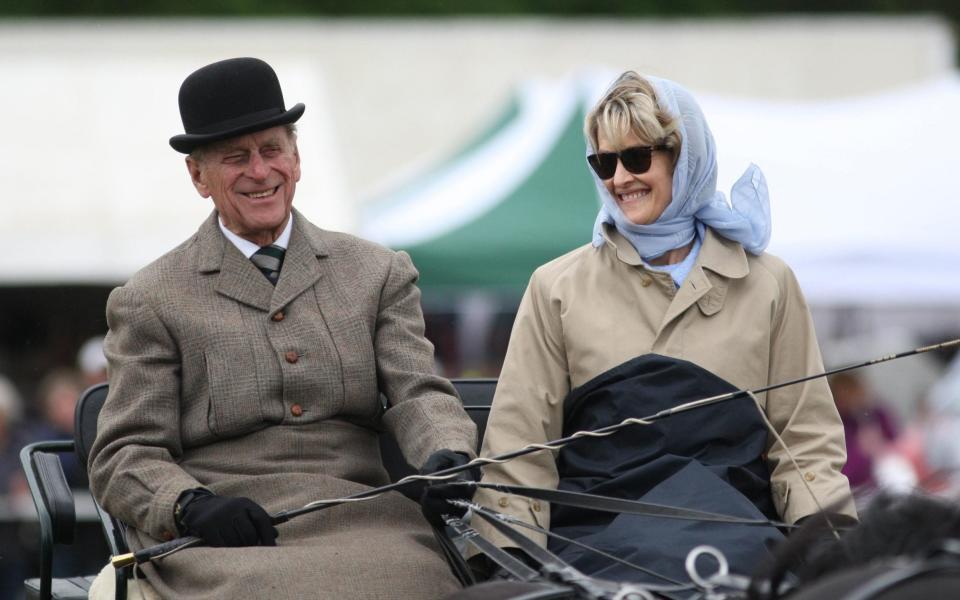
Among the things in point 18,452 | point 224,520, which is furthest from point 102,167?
point 224,520

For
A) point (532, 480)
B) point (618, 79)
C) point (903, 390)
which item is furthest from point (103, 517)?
point (903, 390)

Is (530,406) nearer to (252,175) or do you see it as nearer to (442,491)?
(442,491)

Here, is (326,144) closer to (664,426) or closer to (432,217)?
(432,217)

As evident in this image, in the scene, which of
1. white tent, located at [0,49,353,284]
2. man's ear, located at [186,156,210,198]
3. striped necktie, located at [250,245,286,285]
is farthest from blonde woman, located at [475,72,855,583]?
white tent, located at [0,49,353,284]

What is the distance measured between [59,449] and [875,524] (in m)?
2.53

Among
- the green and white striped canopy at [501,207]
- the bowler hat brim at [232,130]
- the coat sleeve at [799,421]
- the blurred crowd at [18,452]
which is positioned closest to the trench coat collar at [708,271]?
the coat sleeve at [799,421]

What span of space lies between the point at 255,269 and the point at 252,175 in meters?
0.23

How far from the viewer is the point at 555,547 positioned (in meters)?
3.56

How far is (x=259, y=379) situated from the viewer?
12.2 ft

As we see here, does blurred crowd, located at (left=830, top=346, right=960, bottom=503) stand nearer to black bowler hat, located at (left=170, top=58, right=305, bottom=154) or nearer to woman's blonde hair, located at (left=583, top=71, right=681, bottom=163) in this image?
woman's blonde hair, located at (left=583, top=71, right=681, bottom=163)

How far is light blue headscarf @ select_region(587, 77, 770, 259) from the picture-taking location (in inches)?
146

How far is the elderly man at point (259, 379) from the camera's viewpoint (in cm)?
357

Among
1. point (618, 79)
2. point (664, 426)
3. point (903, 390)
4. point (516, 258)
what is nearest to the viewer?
point (664, 426)

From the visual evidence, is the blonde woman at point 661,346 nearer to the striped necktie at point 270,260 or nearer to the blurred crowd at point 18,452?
the striped necktie at point 270,260
